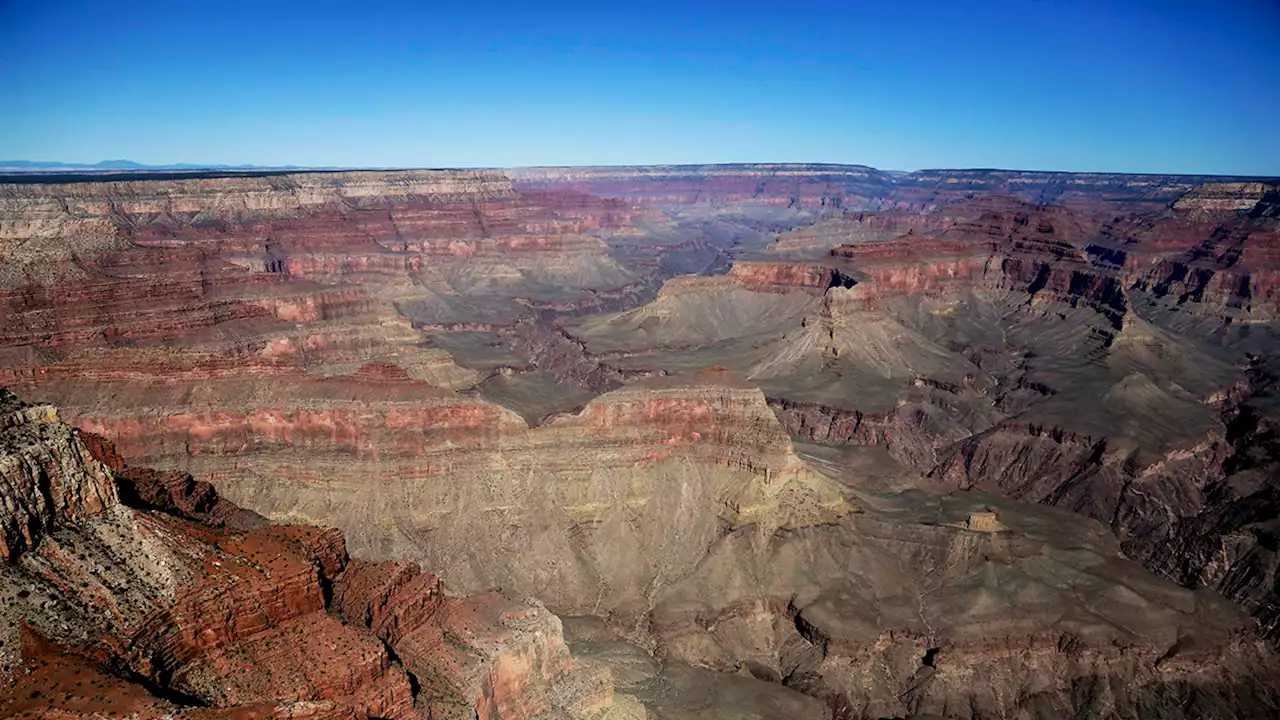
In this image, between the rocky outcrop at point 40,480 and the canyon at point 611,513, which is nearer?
the rocky outcrop at point 40,480

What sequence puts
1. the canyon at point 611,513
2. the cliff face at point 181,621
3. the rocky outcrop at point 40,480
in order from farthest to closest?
1. the canyon at point 611,513
2. the rocky outcrop at point 40,480
3. the cliff face at point 181,621

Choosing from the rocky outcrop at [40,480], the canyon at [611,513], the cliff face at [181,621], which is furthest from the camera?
the canyon at [611,513]

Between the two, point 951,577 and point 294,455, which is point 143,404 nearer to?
point 294,455

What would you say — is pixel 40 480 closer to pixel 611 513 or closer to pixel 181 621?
pixel 181 621

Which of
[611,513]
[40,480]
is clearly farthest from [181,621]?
[611,513]

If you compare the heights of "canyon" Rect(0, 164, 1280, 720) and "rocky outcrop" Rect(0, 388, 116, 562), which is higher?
"rocky outcrop" Rect(0, 388, 116, 562)

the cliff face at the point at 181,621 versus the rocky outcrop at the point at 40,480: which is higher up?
the rocky outcrop at the point at 40,480

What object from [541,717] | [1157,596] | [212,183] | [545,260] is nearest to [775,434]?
[1157,596]

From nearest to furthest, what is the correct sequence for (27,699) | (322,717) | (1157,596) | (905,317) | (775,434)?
(27,699), (322,717), (1157,596), (775,434), (905,317)
